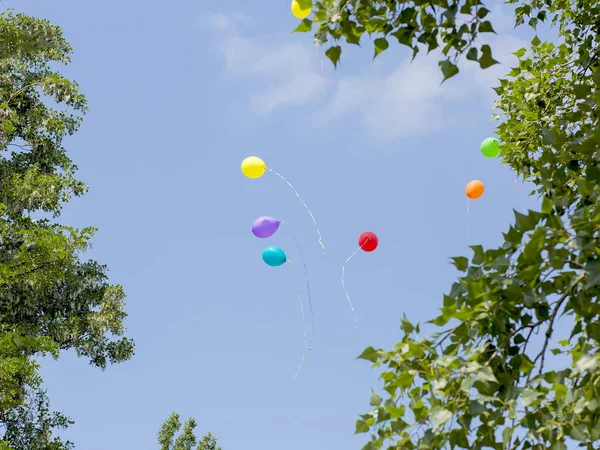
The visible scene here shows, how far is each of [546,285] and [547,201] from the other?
0.35m

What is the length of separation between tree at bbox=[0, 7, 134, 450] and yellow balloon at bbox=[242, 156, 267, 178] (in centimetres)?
383

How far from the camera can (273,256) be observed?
35.9 feet

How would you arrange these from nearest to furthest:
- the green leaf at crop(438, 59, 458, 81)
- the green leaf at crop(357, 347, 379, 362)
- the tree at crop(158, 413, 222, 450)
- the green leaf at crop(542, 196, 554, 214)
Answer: the green leaf at crop(542, 196, 554, 214)
the green leaf at crop(357, 347, 379, 362)
the green leaf at crop(438, 59, 458, 81)
the tree at crop(158, 413, 222, 450)

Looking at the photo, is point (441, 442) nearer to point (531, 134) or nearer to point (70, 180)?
point (531, 134)

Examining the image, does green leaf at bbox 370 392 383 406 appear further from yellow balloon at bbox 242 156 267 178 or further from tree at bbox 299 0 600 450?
yellow balloon at bbox 242 156 267 178

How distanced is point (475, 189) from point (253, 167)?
3324 mm

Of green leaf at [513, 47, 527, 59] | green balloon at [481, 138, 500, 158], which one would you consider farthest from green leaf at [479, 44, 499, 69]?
green balloon at [481, 138, 500, 158]

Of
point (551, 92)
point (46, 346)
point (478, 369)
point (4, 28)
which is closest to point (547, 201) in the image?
point (478, 369)

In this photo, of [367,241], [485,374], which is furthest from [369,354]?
[367,241]

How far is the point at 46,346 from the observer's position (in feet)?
37.3

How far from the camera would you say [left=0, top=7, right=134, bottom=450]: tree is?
13.1 meters

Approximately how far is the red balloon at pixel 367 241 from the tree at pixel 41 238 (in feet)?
17.0

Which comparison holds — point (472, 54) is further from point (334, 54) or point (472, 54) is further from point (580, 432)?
point (580, 432)

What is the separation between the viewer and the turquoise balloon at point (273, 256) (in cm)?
1094
